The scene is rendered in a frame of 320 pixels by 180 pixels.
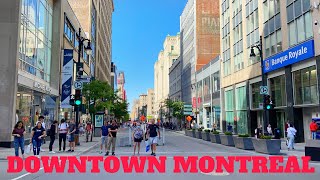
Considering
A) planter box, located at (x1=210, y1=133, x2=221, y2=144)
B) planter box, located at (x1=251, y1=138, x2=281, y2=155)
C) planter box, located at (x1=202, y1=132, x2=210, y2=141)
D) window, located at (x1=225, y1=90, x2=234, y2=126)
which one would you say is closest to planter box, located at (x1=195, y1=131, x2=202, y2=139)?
planter box, located at (x1=202, y1=132, x2=210, y2=141)

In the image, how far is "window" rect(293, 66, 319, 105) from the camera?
83.7 feet

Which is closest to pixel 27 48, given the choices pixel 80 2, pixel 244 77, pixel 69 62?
pixel 69 62

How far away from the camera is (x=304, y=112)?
28172 mm

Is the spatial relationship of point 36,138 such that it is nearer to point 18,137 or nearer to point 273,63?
point 18,137

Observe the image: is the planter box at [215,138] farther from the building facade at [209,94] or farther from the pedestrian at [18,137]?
the building facade at [209,94]

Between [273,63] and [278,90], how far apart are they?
8.74 feet

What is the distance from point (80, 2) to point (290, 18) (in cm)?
4456

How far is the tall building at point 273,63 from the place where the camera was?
26.1m

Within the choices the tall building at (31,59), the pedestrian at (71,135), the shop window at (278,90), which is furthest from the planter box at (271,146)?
the tall building at (31,59)

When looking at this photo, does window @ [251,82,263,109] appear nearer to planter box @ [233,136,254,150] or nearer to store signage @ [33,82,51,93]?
planter box @ [233,136,254,150]

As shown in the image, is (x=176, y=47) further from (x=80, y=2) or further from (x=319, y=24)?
(x=319, y=24)

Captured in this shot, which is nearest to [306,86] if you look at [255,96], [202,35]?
[255,96]

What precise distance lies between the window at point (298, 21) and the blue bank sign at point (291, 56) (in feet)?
2.26

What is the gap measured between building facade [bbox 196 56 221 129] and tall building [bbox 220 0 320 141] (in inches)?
182
